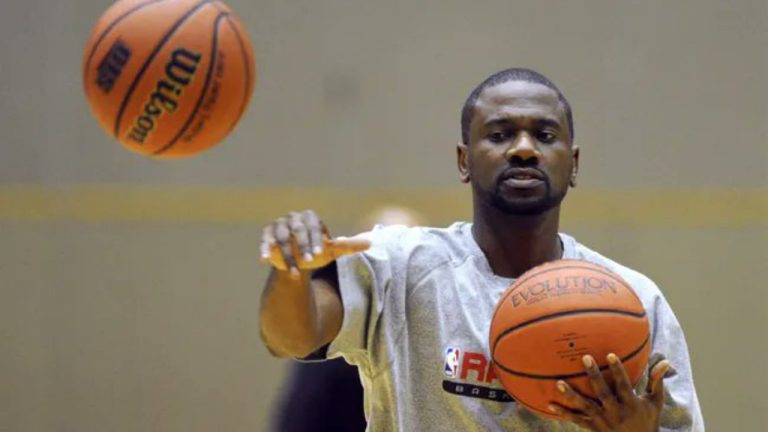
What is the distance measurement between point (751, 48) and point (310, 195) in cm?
264

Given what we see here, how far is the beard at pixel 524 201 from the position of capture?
2797mm

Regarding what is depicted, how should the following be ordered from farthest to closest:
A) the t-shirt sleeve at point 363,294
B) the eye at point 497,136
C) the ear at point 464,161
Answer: the ear at point 464,161, the eye at point 497,136, the t-shirt sleeve at point 363,294

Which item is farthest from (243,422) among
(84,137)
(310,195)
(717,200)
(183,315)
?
(717,200)

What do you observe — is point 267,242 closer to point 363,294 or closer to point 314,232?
point 314,232

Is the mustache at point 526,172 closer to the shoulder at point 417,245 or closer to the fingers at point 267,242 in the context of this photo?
the shoulder at point 417,245

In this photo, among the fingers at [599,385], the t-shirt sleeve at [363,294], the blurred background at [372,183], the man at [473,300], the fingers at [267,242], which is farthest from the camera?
the blurred background at [372,183]

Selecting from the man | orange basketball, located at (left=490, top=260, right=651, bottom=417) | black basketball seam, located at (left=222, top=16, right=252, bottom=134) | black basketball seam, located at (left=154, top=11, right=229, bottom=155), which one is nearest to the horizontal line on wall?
the man

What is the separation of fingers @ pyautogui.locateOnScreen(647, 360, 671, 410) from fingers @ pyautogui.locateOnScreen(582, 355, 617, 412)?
5.7 inches

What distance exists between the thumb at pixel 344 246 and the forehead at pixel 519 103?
28.9 inches

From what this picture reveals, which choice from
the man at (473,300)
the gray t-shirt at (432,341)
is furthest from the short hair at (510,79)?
the gray t-shirt at (432,341)

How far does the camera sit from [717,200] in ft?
20.0

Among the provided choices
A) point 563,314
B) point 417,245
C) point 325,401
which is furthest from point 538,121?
point 325,401

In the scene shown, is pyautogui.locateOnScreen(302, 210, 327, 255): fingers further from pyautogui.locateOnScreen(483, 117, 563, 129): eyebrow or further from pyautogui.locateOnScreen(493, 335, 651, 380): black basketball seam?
pyautogui.locateOnScreen(483, 117, 563, 129): eyebrow

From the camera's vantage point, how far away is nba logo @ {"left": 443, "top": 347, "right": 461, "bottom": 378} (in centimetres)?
268
